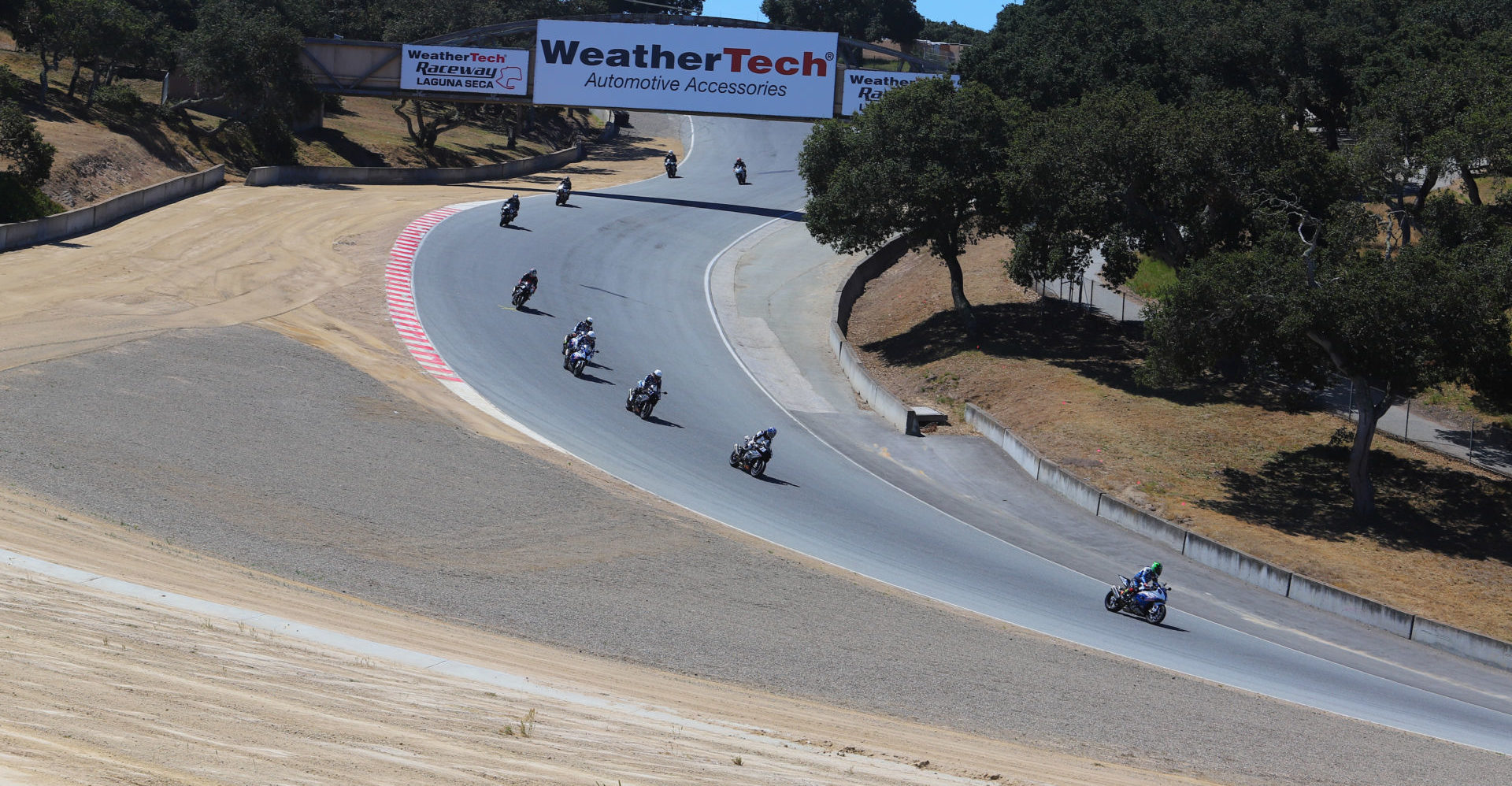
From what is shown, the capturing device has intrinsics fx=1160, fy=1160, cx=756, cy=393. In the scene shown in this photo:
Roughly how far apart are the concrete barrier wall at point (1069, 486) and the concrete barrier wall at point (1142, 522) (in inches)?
11.3

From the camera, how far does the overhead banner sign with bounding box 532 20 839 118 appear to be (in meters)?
63.4

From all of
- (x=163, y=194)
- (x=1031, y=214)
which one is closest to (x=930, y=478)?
(x=1031, y=214)

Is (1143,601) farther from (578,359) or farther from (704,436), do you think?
(578,359)

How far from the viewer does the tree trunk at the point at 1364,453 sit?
3000 centimetres

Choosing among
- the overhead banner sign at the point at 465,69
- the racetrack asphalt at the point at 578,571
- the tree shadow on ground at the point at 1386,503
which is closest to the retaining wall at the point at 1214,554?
the tree shadow on ground at the point at 1386,503

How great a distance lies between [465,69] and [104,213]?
26450 millimetres

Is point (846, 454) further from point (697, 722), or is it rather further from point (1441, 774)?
point (697, 722)

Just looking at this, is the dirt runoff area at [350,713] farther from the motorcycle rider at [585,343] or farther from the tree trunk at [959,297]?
the tree trunk at [959,297]

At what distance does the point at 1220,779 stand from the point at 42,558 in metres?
13.1

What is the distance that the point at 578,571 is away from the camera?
1833cm

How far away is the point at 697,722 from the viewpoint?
1092 centimetres

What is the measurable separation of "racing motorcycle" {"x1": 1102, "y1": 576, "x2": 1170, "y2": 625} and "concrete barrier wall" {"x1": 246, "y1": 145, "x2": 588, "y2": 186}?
156 feet

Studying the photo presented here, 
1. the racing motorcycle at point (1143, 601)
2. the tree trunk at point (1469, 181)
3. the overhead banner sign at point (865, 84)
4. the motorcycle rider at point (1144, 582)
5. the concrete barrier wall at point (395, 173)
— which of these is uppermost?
the overhead banner sign at point (865, 84)

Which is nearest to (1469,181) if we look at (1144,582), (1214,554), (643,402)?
(1214,554)
